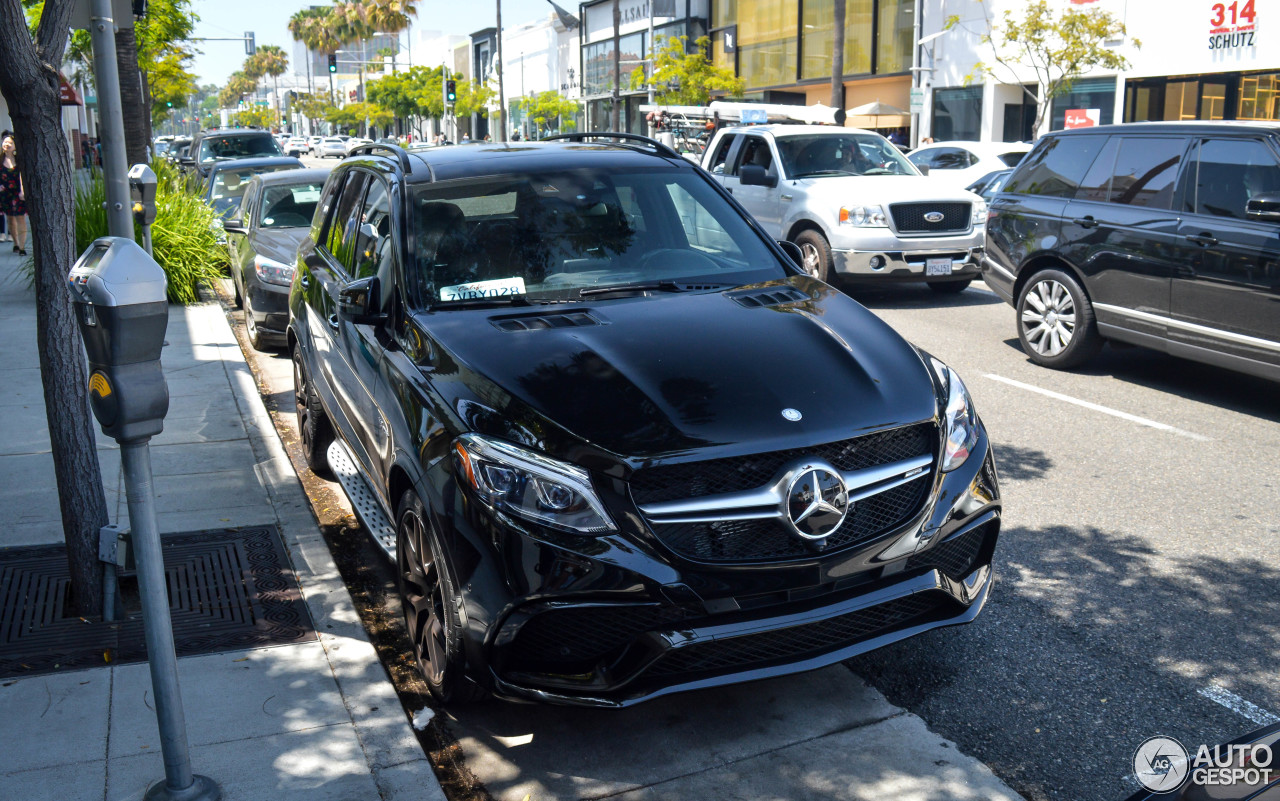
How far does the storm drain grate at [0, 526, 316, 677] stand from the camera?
13.9 ft

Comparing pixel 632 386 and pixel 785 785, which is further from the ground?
pixel 632 386

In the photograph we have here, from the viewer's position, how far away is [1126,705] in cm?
385

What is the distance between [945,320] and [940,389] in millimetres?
7679

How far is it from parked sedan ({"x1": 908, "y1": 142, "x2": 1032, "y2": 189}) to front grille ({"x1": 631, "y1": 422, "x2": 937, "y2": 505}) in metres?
17.3

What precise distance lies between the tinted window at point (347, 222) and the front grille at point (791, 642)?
285 centimetres

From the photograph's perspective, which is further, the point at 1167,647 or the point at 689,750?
the point at 1167,647

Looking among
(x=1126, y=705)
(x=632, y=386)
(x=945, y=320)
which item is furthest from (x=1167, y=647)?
(x=945, y=320)

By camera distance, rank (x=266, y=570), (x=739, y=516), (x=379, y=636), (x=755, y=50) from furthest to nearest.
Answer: (x=755, y=50) → (x=266, y=570) → (x=379, y=636) → (x=739, y=516)

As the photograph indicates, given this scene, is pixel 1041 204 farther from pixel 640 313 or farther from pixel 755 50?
pixel 755 50

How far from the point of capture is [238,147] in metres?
23.2

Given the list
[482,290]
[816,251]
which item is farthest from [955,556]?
[816,251]

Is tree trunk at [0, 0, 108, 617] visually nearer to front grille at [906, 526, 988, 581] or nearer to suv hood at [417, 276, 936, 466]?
suv hood at [417, 276, 936, 466]

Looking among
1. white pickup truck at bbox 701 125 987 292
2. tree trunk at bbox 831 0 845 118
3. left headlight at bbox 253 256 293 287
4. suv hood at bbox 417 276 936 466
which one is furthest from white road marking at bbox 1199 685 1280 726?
tree trunk at bbox 831 0 845 118

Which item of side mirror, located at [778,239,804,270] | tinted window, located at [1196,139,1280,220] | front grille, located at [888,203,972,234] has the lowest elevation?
front grille, located at [888,203,972,234]
